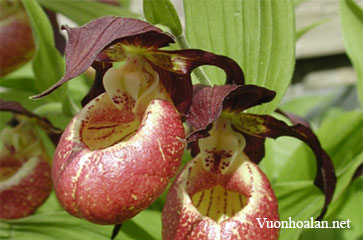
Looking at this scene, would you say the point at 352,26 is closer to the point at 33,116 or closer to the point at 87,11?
the point at 87,11

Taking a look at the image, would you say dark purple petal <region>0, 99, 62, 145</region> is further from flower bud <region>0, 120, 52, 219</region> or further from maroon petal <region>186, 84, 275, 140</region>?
maroon petal <region>186, 84, 275, 140</region>

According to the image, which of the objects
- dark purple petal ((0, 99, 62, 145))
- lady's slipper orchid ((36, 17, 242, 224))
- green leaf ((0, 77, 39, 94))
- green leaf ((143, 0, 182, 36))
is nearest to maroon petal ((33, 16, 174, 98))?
lady's slipper orchid ((36, 17, 242, 224))

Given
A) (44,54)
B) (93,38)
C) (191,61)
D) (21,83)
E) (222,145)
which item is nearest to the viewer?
(93,38)

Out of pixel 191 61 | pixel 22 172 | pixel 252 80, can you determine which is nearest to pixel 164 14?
pixel 191 61

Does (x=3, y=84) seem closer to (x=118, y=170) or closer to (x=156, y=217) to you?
(x=156, y=217)

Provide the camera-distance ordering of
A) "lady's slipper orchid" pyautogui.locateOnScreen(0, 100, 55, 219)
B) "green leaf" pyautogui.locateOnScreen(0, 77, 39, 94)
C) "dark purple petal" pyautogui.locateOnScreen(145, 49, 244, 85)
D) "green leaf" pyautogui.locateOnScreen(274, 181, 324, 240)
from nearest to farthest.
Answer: "dark purple petal" pyautogui.locateOnScreen(145, 49, 244, 85) < "green leaf" pyautogui.locateOnScreen(274, 181, 324, 240) < "lady's slipper orchid" pyautogui.locateOnScreen(0, 100, 55, 219) < "green leaf" pyautogui.locateOnScreen(0, 77, 39, 94)
